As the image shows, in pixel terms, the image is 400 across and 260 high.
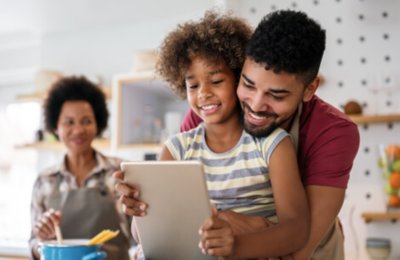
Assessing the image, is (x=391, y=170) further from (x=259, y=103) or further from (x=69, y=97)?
(x=259, y=103)

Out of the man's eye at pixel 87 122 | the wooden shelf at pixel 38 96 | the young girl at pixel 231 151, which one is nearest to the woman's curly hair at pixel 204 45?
the young girl at pixel 231 151

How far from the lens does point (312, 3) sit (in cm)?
297

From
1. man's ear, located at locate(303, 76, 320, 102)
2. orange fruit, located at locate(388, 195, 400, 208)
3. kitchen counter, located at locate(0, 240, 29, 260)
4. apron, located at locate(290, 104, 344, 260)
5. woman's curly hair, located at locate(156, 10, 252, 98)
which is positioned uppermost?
woman's curly hair, located at locate(156, 10, 252, 98)

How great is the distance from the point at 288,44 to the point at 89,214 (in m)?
1.25

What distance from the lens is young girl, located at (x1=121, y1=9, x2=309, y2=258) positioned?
0.94 meters

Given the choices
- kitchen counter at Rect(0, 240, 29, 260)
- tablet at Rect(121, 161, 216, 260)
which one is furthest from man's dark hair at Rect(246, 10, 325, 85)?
kitchen counter at Rect(0, 240, 29, 260)

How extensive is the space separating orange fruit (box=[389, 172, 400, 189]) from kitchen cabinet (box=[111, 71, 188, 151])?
1327 millimetres

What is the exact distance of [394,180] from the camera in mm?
2725

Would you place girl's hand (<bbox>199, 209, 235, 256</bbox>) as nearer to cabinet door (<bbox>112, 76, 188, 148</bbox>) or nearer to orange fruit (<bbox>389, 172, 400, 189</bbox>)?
orange fruit (<bbox>389, 172, 400, 189</bbox>)

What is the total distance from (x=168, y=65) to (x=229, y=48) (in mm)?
164

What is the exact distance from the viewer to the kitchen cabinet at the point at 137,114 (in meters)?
3.33

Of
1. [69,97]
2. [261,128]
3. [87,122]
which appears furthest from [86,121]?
[261,128]

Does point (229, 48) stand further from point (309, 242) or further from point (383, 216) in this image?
point (383, 216)

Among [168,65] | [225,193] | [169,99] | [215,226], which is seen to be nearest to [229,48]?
[168,65]
